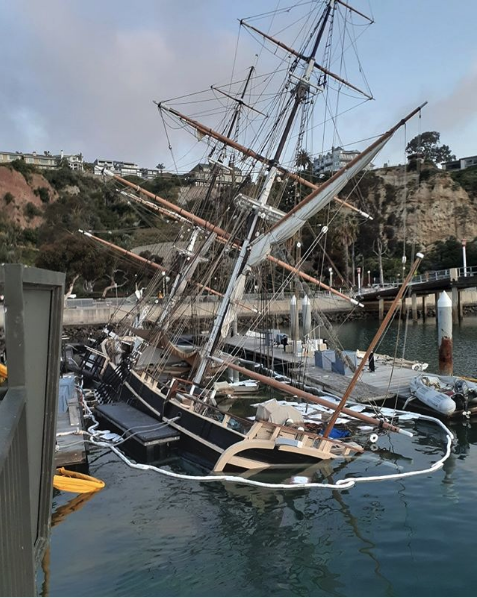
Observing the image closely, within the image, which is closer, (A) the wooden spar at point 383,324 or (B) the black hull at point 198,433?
(A) the wooden spar at point 383,324

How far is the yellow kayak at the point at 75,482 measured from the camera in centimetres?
1236

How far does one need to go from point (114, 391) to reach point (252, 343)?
54.8ft

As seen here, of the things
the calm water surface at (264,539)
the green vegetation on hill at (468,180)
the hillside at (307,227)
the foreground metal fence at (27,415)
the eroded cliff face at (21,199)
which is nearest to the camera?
the foreground metal fence at (27,415)

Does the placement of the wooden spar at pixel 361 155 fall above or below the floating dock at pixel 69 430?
above

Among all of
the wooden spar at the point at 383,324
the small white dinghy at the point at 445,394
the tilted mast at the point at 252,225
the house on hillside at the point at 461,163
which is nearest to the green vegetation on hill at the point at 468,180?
the house on hillside at the point at 461,163

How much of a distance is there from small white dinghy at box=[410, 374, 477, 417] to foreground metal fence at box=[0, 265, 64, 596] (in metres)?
16.3

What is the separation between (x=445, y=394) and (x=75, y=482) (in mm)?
13200

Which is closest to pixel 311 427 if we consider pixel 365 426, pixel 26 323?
pixel 365 426

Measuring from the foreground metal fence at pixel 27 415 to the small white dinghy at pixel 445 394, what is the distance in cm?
1626

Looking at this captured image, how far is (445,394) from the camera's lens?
18312 mm

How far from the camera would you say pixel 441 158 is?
473ft

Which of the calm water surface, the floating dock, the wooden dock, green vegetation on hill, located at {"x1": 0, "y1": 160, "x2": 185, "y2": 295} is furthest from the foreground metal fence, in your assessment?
green vegetation on hill, located at {"x1": 0, "y1": 160, "x2": 185, "y2": 295}

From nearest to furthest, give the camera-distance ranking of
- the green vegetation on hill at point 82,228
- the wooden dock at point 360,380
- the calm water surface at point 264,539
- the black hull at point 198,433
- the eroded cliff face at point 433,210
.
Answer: the calm water surface at point 264,539 → the black hull at point 198,433 → the wooden dock at point 360,380 → the green vegetation on hill at point 82,228 → the eroded cliff face at point 433,210

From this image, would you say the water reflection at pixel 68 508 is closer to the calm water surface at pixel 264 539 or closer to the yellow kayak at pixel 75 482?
the calm water surface at pixel 264 539
